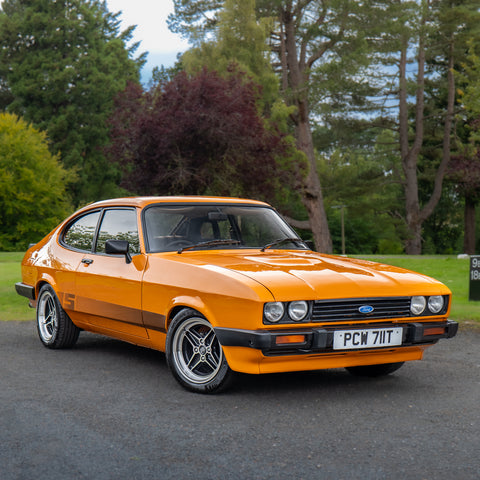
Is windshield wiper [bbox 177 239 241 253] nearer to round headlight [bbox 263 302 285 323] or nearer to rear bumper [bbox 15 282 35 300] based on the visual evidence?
round headlight [bbox 263 302 285 323]

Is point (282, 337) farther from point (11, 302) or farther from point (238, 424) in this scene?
point (11, 302)

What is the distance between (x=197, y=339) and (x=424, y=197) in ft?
161

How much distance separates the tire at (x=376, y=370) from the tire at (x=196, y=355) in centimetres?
140

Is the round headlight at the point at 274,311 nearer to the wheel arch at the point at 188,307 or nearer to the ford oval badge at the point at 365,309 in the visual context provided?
the wheel arch at the point at 188,307

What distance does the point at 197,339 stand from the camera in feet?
17.8

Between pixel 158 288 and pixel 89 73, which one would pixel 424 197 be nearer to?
pixel 89 73

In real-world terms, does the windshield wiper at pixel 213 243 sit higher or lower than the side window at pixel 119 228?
lower

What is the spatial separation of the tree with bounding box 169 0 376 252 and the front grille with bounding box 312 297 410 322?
2370cm

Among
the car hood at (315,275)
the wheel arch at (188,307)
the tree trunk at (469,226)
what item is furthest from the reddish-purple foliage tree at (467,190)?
the wheel arch at (188,307)

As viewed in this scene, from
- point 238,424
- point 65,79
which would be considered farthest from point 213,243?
point 65,79

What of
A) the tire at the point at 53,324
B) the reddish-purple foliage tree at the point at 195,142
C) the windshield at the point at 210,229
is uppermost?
the reddish-purple foliage tree at the point at 195,142

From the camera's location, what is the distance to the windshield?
6230 millimetres

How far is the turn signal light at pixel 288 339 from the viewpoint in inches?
190

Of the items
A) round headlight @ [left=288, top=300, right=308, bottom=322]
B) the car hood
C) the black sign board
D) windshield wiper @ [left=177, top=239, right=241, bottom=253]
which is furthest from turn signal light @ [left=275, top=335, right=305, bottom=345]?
the black sign board
